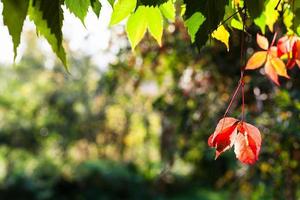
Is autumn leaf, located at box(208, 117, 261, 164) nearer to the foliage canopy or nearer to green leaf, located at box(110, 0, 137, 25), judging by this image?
the foliage canopy

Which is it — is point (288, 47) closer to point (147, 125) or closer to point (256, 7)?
point (256, 7)

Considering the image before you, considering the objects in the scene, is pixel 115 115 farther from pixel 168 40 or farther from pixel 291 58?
pixel 291 58

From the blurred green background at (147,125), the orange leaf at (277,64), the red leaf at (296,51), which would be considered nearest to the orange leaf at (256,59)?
the orange leaf at (277,64)

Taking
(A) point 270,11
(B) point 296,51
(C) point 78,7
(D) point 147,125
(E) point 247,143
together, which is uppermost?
(C) point 78,7

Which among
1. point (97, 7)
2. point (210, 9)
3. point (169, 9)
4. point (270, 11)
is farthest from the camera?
point (270, 11)

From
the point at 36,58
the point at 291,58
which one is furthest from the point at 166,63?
the point at 36,58

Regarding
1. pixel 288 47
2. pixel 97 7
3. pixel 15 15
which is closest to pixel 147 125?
pixel 288 47

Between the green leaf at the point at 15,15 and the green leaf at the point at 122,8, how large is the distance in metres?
0.31

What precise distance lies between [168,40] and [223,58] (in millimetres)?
594

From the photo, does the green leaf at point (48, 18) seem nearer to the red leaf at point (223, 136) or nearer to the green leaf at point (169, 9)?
the green leaf at point (169, 9)

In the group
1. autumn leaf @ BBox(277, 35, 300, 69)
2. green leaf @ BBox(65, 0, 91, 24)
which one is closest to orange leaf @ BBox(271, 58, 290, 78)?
autumn leaf @ BBox(277, 35, 300, 69)

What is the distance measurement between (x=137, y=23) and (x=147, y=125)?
16.6 m

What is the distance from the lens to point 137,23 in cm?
105

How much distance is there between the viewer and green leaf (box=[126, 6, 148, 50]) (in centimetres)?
104
